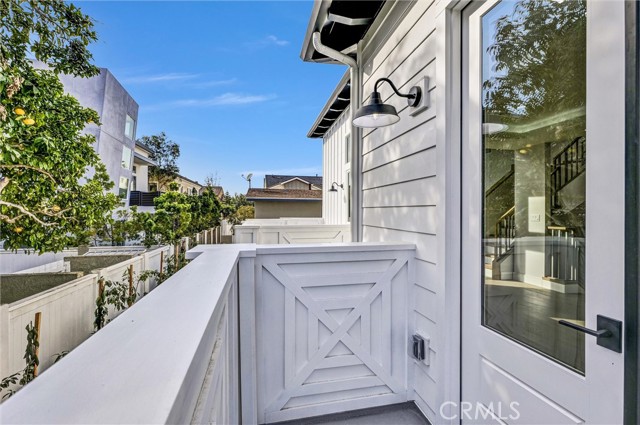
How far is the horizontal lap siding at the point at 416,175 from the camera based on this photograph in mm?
1993

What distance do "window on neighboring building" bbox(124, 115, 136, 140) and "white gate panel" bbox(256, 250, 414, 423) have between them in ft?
21.5

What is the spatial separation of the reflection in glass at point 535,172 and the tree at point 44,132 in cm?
378

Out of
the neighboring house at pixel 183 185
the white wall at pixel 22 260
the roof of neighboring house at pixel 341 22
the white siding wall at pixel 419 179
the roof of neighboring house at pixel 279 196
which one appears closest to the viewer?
the white siding wall at pixel 419 179

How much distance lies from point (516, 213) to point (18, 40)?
433 cm

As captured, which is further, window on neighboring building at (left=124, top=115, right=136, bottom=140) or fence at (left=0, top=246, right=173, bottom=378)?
window on neighboring building at (left=124, top=115, right=136, bottom=140)

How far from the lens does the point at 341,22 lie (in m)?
2.87

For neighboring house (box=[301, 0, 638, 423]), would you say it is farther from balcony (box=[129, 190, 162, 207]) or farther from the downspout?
balcony (box=[129, 190, 162, 207])

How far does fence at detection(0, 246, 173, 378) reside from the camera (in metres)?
2.59

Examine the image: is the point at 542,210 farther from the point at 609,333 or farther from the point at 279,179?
the point at 279,179

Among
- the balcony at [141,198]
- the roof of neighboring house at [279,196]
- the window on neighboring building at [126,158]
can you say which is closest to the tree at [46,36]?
the window on neighboring building at [126,158]

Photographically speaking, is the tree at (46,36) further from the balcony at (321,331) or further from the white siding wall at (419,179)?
the white siding wall at (419,179)

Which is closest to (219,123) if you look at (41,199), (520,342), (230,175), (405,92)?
(230,175)

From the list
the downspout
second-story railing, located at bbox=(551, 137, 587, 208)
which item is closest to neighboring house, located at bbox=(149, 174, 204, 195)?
the downspout

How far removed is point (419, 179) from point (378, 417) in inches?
66.0
